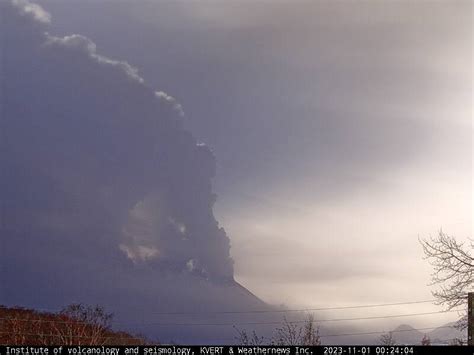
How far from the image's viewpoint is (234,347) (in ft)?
57.2

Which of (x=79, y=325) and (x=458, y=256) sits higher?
(x=458, y=256)

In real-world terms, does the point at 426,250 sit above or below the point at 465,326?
above

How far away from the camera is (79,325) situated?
30.5 meters

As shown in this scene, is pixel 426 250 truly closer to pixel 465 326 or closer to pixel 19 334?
pixel 465 326

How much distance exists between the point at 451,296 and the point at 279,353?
12331 mm

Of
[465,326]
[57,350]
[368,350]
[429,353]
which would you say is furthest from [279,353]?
[465,326]

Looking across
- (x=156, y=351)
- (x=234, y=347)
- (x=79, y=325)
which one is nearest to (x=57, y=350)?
(x=156, y=351)

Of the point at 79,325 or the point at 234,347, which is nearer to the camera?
the point at 234,347

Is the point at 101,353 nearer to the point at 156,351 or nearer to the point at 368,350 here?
the point at 156,351

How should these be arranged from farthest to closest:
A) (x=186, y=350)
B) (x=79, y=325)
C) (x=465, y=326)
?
(x=79, y=325)
(x=465, y=326)
(x=186, y=350)

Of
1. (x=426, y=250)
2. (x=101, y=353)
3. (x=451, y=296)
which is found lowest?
(x=101, y=353)

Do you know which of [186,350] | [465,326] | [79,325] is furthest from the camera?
[79,325]

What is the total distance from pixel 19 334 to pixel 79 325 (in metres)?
3.44

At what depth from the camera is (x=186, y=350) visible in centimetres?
1728
